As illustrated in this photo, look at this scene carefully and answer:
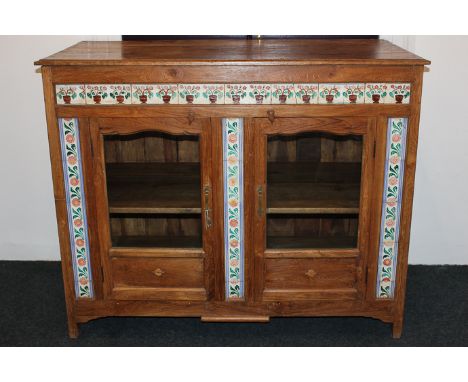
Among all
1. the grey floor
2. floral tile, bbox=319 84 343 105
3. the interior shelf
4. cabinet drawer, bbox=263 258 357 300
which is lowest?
the grey floor

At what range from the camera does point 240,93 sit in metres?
2.35

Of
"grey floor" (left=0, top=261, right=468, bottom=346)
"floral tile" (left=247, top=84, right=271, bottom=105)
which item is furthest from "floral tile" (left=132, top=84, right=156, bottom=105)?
"grey floor" (left=0, top=261, right=468, bottom=346)

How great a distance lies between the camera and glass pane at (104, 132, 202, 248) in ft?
8.31

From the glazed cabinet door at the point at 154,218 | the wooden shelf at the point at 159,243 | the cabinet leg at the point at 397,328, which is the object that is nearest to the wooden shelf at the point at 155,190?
the glazed cabinet door at the point at 154,218

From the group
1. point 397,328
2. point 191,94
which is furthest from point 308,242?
point 191,94

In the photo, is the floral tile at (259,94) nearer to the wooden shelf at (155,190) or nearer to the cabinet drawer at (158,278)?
the wooden shelf at (155,190)

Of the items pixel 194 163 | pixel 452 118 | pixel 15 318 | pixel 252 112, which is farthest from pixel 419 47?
pixel 15 318

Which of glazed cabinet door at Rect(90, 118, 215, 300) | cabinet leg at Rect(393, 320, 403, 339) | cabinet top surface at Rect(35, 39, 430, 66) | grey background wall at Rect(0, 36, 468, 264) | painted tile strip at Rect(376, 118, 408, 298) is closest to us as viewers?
cabinet top surface at Rect(35, 39, 430, 66)

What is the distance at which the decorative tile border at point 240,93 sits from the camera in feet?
7.68

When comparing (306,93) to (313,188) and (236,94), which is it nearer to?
(236,94)

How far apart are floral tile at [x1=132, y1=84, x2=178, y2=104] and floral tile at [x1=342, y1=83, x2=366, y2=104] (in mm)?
608

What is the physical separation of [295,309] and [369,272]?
33 cm

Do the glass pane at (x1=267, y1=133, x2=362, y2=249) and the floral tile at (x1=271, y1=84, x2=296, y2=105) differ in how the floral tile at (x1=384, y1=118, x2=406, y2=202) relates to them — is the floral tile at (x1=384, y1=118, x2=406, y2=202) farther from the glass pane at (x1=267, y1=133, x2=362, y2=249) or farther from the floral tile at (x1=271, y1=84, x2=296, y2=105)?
the floral tile at (x1=271, y1=84, x2=296, y2=105)

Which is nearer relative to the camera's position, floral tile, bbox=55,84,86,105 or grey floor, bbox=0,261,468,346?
floral tile, bbox=55,84,86,105
